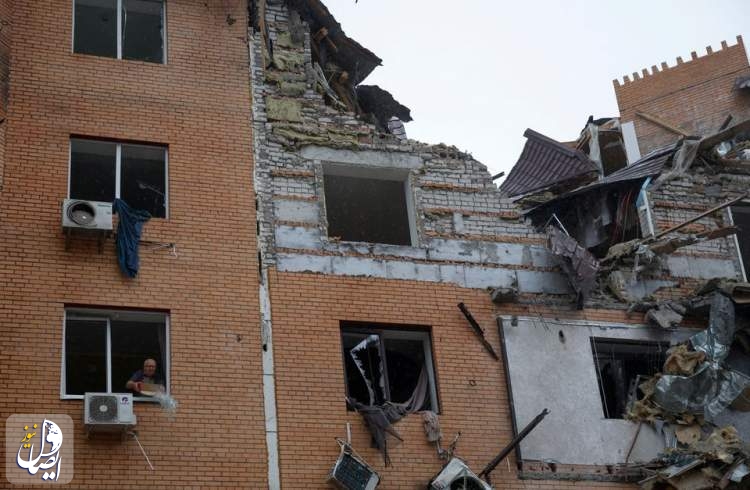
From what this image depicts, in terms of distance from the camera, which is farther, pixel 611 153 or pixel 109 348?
pixel 611 153

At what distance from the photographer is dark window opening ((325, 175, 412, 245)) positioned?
1950 centimetres

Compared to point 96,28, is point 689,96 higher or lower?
higher

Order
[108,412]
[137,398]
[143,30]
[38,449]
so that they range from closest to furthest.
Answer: [38,449] → [108,412] → [137,398] → [143,30]

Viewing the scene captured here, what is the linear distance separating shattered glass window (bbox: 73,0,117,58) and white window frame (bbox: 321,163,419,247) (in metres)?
4.06

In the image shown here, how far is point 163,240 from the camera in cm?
1670

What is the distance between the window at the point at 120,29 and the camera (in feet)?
60.5

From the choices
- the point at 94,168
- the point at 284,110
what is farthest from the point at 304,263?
the point at 94,168

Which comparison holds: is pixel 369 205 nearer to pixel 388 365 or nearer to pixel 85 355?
pixel 388 365

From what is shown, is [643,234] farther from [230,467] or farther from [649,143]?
[649,143]

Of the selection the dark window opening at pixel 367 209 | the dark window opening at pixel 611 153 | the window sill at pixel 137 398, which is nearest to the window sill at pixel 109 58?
the dark window opening at pixel 367 209

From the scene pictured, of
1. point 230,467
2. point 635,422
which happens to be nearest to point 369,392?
point 230,467

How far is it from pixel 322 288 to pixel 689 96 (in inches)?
826

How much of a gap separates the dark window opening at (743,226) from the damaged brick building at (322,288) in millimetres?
72

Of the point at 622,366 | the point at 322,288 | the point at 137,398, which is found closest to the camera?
the point at 137,398
